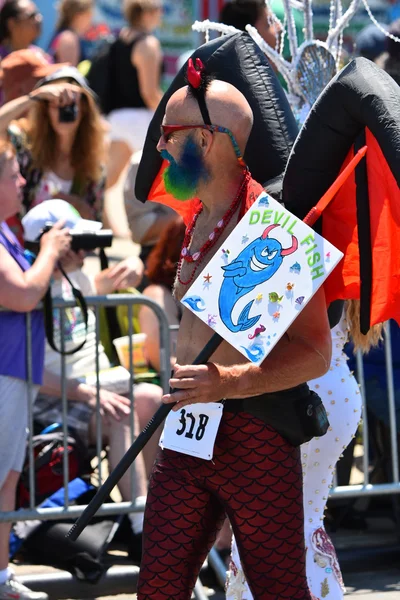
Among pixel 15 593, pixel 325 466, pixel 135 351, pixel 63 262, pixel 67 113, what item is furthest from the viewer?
pixel 67 113

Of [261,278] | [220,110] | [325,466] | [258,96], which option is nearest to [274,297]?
[261,278]

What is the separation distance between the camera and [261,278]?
278 cm

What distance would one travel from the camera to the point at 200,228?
3068mm

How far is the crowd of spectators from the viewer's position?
4.15 m

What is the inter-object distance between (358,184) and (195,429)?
76cm

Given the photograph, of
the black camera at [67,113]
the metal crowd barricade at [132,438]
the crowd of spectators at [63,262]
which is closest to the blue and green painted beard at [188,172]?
the crowd of spectators at [63,262]

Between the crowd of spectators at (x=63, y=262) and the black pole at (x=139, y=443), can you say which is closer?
the black pole at (x=139, y=443)

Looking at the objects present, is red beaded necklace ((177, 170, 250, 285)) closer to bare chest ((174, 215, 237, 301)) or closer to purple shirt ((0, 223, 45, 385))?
bare chest ((174, 215, 237, 301))

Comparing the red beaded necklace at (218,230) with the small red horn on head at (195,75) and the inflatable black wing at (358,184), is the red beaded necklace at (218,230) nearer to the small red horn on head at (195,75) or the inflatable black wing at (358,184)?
the inflatable black wing at (358,184)

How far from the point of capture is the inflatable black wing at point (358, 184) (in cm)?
287

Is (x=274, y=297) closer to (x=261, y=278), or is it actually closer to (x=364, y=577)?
(x=261, y=278)

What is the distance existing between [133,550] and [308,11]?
2.21 meters

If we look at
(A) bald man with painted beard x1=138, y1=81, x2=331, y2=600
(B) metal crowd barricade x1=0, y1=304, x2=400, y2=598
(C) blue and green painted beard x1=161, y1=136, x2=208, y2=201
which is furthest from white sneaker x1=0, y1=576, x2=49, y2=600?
(C) blue and green painted beard x1=161, y1=136, x2=208, y2=201

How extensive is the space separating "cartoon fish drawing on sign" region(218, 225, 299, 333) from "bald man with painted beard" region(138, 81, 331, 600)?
0.16 meters
